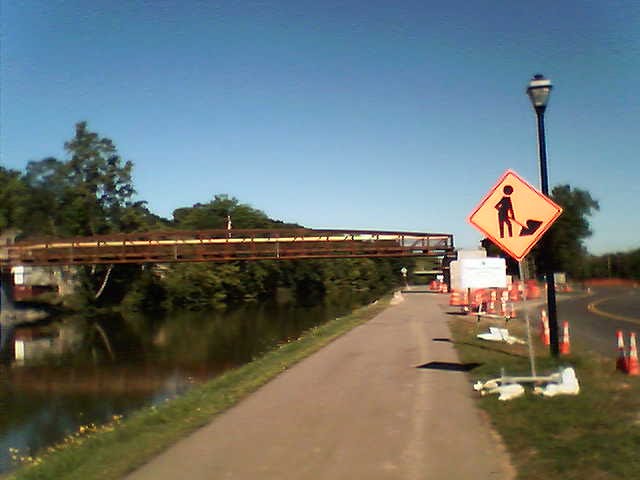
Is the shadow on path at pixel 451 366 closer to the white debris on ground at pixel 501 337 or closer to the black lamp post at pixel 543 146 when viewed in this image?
the black lamp post at pixel 543 146

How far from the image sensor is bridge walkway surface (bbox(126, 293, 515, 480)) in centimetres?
605

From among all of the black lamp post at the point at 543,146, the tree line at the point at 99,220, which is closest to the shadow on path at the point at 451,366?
the black lamp post at the point at 543,146

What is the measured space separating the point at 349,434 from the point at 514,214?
474 centimetres

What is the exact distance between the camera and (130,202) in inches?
2569

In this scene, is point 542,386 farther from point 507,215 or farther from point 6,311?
point 6,311

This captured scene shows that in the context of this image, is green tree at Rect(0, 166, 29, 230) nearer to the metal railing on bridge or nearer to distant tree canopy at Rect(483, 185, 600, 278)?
the metal railing on bridge

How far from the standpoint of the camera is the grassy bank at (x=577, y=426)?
5678 mm

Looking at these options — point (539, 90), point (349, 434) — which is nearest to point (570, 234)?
point (539, 90)

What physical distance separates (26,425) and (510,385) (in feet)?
32.7

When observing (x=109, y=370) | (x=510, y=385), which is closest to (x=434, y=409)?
(x=510, y=385)

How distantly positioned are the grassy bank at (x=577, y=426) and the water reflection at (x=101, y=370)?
25.6ft

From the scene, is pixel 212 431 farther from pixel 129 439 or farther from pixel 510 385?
pixel 510 385

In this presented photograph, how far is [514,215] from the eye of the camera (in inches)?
403

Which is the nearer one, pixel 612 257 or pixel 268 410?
pixel 268 410
